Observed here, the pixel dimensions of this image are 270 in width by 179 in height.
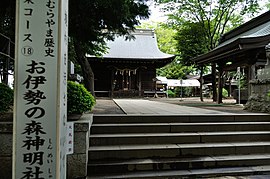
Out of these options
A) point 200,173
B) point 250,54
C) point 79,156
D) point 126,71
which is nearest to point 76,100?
point 79,156

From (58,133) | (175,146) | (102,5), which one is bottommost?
(175,146)

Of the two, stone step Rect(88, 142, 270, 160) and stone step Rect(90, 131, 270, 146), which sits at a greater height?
stone step Rect(90, 131, 270, 146)

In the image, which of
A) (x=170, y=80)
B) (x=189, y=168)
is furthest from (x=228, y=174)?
(x=170, y=80)

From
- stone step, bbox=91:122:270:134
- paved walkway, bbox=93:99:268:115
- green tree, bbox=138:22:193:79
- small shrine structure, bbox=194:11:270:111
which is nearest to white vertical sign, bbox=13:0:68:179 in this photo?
stone step, bbox=91:122:270:134

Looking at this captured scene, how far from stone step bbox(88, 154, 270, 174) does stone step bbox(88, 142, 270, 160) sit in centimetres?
8

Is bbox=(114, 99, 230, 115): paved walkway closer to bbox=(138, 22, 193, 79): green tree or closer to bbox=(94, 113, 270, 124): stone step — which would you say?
bbox=(94, 113, 270, 124): stone step

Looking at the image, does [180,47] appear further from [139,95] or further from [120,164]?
[120,164]

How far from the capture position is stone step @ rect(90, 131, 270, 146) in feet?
12.5

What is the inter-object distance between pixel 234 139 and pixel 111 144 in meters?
2.30

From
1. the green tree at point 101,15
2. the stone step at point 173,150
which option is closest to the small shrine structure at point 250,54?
the stone step at point 173,150

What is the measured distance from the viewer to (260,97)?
18.5ft

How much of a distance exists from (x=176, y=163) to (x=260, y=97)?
347 centimetres

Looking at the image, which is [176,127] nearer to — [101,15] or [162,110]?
[162,110]

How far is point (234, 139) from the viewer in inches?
164
